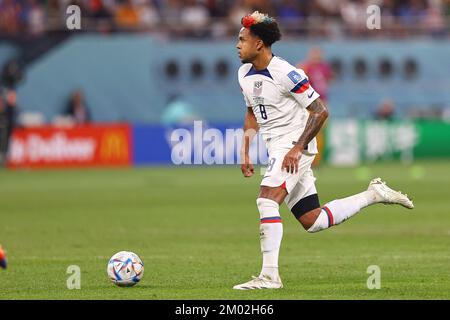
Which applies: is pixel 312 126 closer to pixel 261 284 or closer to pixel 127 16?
pixel 261 284

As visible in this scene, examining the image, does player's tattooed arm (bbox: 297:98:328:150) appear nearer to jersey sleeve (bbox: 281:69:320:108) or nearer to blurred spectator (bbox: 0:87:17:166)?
jersey sleeve (bbox: 281:69:320:108)

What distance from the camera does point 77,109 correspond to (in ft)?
109

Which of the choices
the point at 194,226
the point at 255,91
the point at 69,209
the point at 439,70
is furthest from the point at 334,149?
the point at 255,91

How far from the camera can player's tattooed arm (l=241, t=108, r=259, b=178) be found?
1049 centimetres

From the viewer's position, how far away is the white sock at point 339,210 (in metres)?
10.4

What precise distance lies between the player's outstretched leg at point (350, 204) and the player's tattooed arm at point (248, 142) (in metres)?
0.77

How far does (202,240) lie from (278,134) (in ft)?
15.3

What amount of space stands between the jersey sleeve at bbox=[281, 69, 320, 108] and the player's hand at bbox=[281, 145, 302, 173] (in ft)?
Answer: 1.39

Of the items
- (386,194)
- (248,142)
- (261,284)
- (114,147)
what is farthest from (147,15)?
(261,284)

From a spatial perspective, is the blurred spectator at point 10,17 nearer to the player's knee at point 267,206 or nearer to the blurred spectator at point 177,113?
the blurred spectator at point 177,113

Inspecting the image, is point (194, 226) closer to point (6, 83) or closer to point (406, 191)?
point (406, 191)
